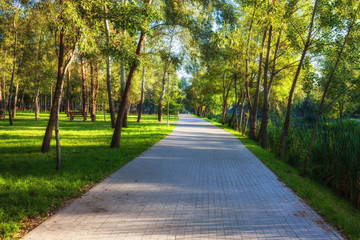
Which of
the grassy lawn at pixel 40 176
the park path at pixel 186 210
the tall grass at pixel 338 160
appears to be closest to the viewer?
the park path at pixel 186 210

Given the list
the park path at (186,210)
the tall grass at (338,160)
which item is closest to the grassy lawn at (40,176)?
the park path at (186,210)

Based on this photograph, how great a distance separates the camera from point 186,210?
165 inches

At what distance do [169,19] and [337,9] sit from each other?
6192 millimetres

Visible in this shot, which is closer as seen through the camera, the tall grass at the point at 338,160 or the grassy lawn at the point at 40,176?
the grassy lawn at the point at 40,176

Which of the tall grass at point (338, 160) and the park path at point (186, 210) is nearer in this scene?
the park path at point (186, 210)

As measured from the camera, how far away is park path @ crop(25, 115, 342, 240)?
11.3 feet

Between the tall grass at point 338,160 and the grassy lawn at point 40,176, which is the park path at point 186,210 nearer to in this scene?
the grassy lawn at point 40,176

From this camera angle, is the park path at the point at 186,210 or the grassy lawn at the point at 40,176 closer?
the park path at the point at 186,210

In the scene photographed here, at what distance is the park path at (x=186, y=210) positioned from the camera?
3447 millimetres

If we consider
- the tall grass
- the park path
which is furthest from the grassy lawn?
the tall grass

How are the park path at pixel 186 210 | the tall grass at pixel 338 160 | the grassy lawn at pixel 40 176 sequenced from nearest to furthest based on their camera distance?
the park path at pixel 186 210
the grassy lawn at pixel 40 176
the tall grass at pixel 338 160

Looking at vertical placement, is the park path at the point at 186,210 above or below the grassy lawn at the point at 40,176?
below

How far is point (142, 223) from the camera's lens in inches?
145

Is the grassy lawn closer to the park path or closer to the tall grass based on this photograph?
the park path
